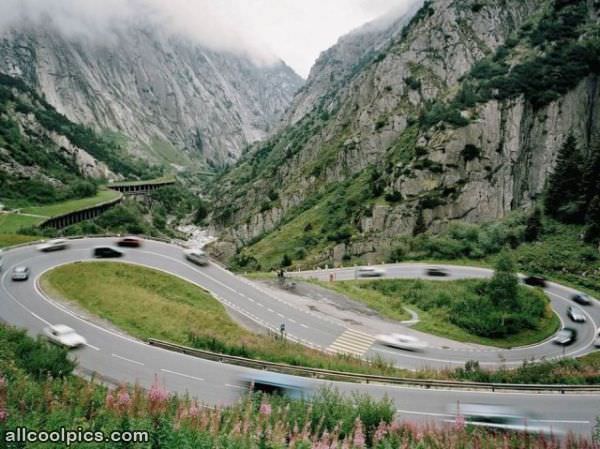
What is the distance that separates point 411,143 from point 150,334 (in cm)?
7351

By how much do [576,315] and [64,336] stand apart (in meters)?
39.9

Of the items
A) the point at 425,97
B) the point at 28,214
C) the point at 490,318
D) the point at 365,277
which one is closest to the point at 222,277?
the point at 365,277

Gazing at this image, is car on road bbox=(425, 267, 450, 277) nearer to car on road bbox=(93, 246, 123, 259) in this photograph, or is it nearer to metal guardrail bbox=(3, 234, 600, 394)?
metal guardrail bbox=(3, 234, 600, 394)

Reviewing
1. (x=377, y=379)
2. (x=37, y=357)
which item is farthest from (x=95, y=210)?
(x=377, y=379)

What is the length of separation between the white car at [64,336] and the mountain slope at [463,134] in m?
52.8

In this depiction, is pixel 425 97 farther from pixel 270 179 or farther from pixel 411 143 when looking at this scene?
pixel 270 179

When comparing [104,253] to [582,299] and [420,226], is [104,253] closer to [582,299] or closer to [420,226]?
[582,299]

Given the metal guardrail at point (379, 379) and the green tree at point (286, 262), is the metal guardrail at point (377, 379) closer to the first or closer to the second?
the metal guardrail at point (379, 379)

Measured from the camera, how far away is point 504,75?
79938 millimetres

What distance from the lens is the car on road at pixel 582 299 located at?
136 ft

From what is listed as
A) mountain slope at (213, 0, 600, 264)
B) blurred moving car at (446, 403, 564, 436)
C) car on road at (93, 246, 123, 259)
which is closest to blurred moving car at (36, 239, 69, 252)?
car on road at (93, 246, 123, 259)

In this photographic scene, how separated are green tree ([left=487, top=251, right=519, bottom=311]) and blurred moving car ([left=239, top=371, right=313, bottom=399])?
1007 inches

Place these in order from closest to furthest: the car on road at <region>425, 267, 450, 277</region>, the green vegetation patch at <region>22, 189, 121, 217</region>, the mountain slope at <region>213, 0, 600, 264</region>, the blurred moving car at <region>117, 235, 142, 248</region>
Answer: the blurred moving car at <region>117, 235, 142, 248</region>
the car on road at <region>425, 267, 450, 277</region>
the mountain slope at <region>213, 0, 600, 264</region>
the green vegetation patch at <region>22, 189, 121, 217</region>

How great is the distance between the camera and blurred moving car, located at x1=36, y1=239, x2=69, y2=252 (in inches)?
1571
